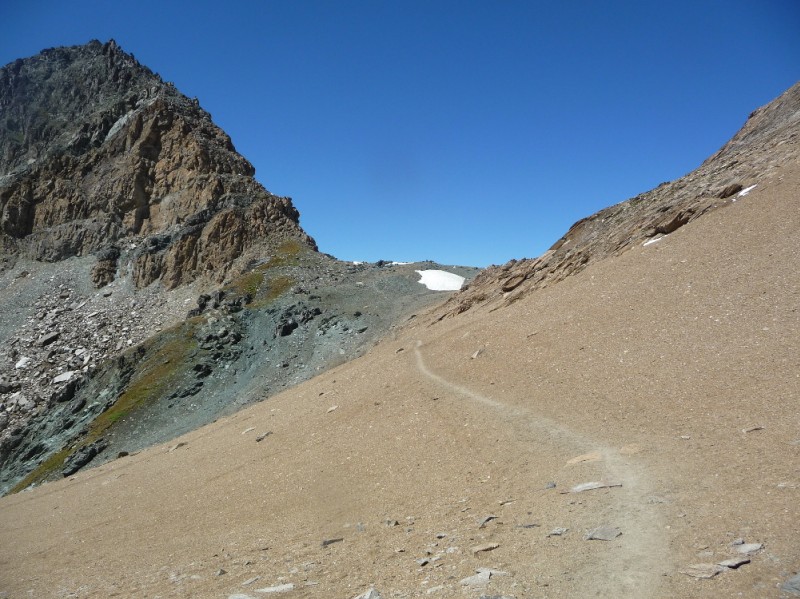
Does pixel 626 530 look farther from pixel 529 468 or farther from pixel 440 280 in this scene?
pixel 440 280

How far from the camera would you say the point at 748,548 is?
7797mm

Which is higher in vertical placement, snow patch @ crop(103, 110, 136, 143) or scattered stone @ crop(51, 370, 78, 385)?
snow patch @ crop(103, 110, 136, 143)

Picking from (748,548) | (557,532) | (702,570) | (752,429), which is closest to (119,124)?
(752,429)

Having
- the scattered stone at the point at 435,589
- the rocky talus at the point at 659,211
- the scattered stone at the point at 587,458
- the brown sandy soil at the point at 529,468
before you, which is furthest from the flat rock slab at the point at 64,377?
the scattered stone at the point at 435,589

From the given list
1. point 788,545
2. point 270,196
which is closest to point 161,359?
point 270,196

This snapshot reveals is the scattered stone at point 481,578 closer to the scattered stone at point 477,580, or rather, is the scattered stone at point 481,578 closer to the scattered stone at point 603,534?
the scattered stone at point 477,580

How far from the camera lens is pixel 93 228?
308 feet

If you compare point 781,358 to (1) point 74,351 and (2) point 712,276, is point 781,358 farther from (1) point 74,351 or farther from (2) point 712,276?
(1) point 74,351

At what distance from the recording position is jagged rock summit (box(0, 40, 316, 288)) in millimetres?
84375

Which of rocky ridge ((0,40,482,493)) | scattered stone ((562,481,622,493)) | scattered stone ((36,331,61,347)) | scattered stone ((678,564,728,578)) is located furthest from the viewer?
scattered stone ((36,331,61,347))

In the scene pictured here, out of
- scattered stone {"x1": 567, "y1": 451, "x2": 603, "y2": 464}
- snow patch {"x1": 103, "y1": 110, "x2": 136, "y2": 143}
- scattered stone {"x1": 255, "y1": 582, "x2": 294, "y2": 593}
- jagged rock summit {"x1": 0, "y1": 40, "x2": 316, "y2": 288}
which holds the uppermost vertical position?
snow patch {"x1": 103, "y1": 110, "x2": 136, "y2": 143}

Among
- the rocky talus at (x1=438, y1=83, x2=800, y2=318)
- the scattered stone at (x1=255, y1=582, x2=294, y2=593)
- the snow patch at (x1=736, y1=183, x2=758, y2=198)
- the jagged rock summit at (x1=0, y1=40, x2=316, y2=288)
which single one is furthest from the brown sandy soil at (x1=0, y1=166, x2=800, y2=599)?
the jagged rock summit at (x1=0, y1=40, x2=316, y2=288)

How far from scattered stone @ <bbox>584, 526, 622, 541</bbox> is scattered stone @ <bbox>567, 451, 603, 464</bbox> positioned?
4.04 m

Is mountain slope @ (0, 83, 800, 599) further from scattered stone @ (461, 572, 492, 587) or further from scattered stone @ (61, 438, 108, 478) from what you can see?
scattered stone @ (61, 438, 108, 478)
